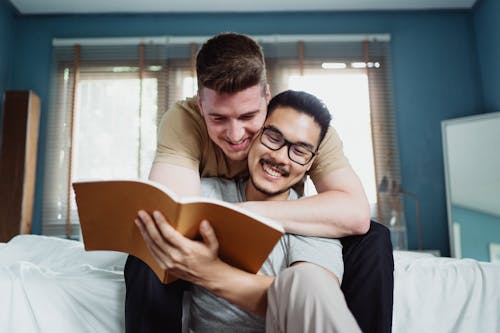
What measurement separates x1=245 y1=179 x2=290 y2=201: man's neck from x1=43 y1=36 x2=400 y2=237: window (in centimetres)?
223

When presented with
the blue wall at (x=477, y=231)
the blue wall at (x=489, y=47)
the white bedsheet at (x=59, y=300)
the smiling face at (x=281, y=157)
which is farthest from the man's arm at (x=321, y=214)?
the blue wall at (x=489, y=47)

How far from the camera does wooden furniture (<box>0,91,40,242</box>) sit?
9.89ft

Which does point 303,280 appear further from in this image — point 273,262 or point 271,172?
point 271,172

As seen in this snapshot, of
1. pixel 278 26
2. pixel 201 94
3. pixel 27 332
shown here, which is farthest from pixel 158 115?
pixel 27 332

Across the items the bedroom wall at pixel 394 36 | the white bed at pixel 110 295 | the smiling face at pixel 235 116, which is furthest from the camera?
the bedroom wall at pixel 394 36

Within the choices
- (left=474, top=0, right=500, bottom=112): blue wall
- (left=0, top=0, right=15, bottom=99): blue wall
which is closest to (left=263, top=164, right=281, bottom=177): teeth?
(left=474, top=0, right=500, bottom=112): blue wall

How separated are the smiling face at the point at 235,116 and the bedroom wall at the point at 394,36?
260 cm

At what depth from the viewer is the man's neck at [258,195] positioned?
115 cm

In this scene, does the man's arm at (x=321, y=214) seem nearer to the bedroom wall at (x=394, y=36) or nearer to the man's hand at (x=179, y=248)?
the man's hand at (x=179, y=248)

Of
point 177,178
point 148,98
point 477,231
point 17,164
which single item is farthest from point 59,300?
point 477,231

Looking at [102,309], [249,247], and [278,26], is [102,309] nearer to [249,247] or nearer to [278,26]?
[249,247]

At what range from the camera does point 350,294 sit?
3.17 ft

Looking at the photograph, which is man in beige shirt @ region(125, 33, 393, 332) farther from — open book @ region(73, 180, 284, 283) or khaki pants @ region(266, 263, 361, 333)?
Result: khaki pants @ region(266, 263, 361, 333)

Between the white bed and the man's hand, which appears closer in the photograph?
the man's hand
